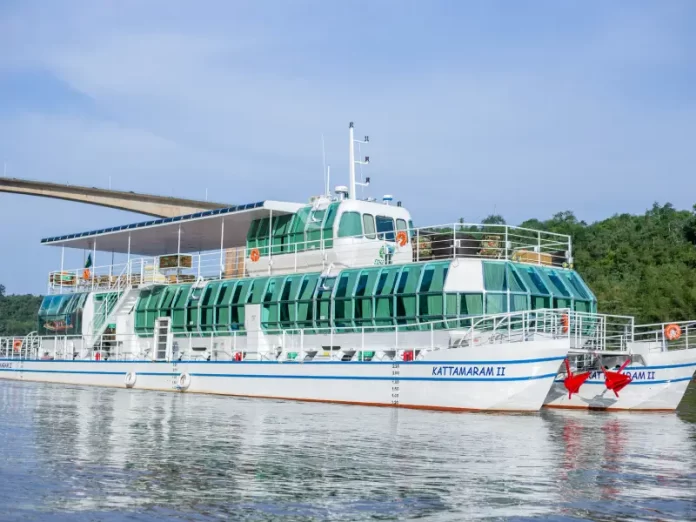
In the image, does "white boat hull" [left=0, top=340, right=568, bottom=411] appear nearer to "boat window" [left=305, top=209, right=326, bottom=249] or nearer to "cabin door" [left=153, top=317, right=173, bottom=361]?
"cabin door" [left=153, top=317, right=173, bottom=361]

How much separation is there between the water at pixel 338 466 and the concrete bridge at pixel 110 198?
60061mm

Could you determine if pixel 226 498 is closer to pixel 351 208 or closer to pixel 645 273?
pixel 351 208

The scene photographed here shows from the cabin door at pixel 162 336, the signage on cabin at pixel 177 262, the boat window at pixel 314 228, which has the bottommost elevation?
the cabin door at pixel 162 336

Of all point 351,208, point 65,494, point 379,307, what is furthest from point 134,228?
point 65,494

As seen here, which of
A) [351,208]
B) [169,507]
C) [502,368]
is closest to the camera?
[169,507]

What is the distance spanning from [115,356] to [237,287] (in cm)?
732

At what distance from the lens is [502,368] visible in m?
22.2

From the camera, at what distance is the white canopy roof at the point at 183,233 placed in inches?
1236

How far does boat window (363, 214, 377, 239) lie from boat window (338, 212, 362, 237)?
0.28 metres

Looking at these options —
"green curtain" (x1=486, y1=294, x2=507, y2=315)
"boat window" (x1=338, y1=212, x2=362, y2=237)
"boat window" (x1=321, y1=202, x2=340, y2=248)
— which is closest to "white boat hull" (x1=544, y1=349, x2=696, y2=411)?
"green curtain" (x1=486, y1=294, x2=507, y2=315)

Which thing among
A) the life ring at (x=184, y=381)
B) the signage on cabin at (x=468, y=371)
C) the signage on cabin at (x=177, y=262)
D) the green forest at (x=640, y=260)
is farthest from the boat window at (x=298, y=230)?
the green forest at (x=640, y=260)

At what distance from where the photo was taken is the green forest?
49.3 meters

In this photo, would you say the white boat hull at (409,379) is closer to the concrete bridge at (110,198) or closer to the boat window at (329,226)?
the boat window at (329,226)

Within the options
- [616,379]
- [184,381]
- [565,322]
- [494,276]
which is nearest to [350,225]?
[494,276]
